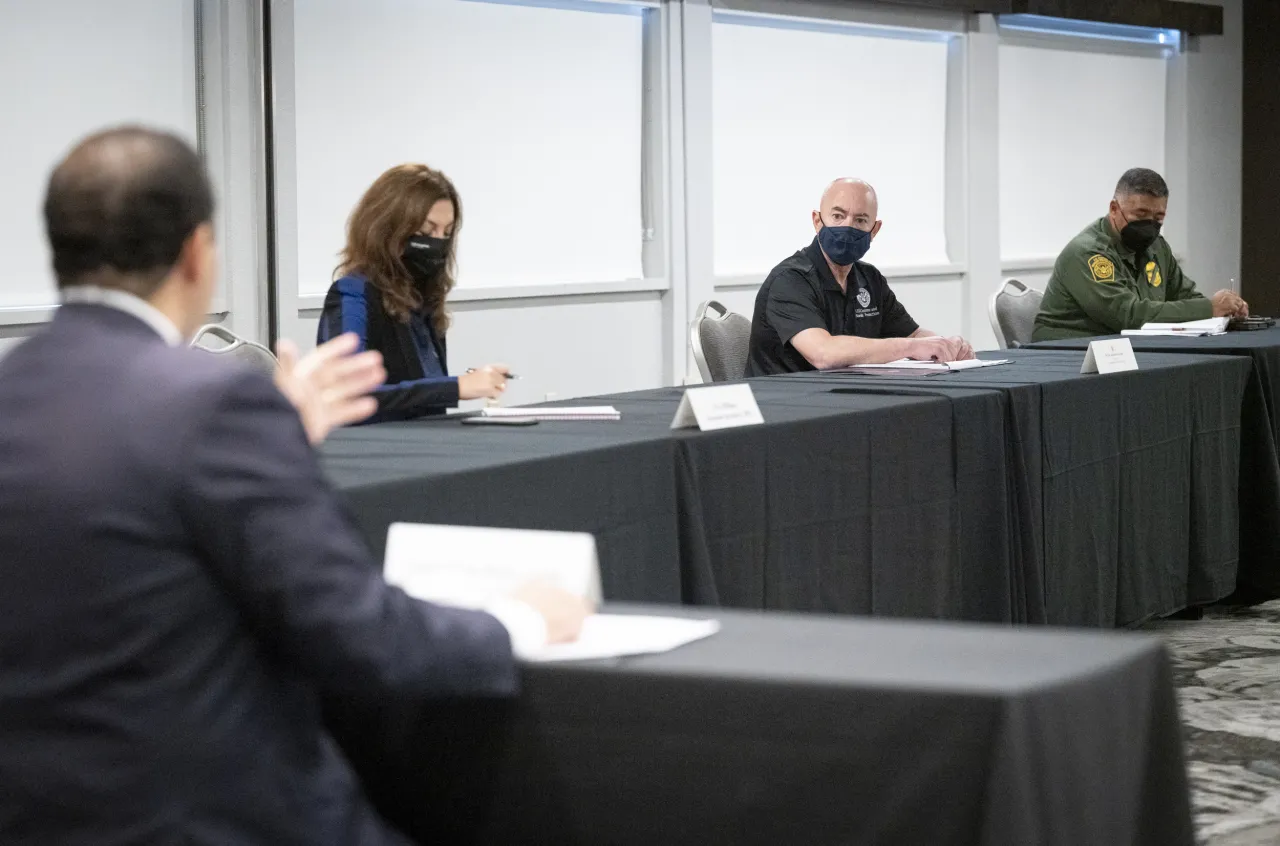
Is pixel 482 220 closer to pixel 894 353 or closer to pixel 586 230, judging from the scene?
pixel 586 230

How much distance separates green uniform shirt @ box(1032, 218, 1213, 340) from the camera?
5.17 meters

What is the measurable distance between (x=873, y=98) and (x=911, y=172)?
45 cm

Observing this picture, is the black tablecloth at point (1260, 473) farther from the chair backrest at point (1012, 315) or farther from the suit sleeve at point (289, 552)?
the suit sleeve at point (289, 552)

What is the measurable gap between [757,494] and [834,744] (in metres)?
1.59

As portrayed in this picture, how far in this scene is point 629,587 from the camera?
2.50 metres

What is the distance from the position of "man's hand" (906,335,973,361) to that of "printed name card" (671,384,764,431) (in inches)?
54.0

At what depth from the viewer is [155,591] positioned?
41.9 inches

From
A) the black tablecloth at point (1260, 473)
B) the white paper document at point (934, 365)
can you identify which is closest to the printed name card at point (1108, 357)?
the white paper document at point (934, 365)

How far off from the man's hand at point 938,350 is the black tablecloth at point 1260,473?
0.64 metres

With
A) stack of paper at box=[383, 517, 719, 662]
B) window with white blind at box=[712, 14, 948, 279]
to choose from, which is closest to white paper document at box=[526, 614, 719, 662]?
stack of paper at box=[383, 517, 719, 662]

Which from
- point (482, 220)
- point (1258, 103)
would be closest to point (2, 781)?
point (482, 220)

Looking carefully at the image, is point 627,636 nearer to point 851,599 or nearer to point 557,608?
point 557,608

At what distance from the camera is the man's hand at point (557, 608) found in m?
1.24

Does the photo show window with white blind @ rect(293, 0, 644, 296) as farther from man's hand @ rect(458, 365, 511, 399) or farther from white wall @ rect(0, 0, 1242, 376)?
man's hand @ rect(458, 365, 511, 399)
